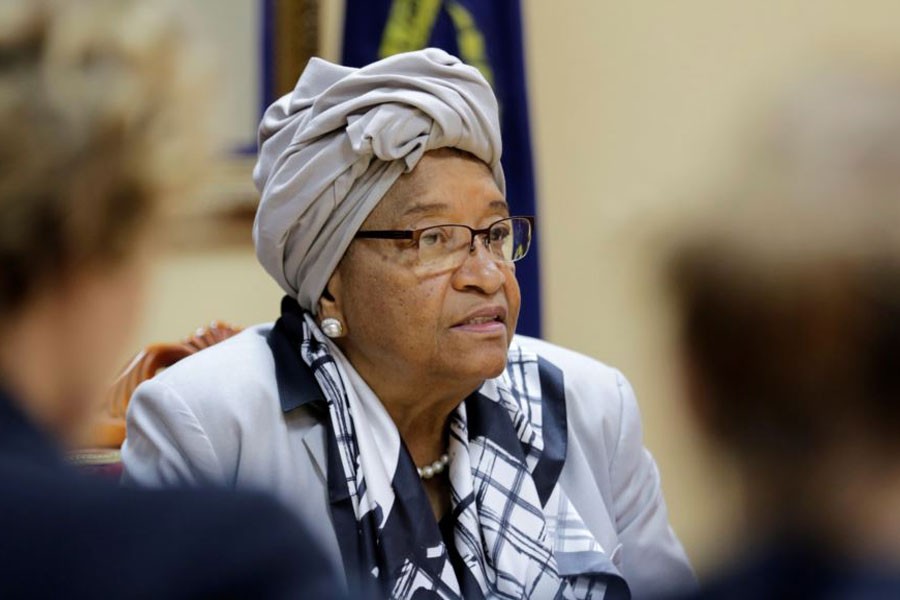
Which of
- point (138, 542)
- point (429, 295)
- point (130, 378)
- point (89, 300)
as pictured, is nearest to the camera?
point (138, 542)

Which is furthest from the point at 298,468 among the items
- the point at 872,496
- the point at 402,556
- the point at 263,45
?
the point at 263,45

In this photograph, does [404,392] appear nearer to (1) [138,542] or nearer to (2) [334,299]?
(2) [334,299]

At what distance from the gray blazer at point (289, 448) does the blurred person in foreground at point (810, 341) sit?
1.38m

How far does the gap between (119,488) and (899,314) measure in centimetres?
49

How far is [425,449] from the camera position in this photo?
2430 millimetres

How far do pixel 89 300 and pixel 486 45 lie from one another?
290 centimetres

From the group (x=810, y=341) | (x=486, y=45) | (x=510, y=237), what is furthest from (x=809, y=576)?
(x=486, y=45)

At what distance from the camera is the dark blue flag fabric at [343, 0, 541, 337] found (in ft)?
12.3

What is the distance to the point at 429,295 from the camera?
2.38m

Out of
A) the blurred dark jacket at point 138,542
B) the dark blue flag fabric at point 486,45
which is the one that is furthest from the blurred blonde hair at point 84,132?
the dark blue flag fabric at point 486,45

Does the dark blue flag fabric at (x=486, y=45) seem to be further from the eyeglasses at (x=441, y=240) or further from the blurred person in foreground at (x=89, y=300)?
the blurred person in foreground at (x=89, y=300)

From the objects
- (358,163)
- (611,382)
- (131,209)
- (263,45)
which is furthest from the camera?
(263,45)

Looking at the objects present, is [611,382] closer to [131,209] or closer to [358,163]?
[358,163]

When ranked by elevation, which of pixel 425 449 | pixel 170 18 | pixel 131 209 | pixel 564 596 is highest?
pixel 170 18
